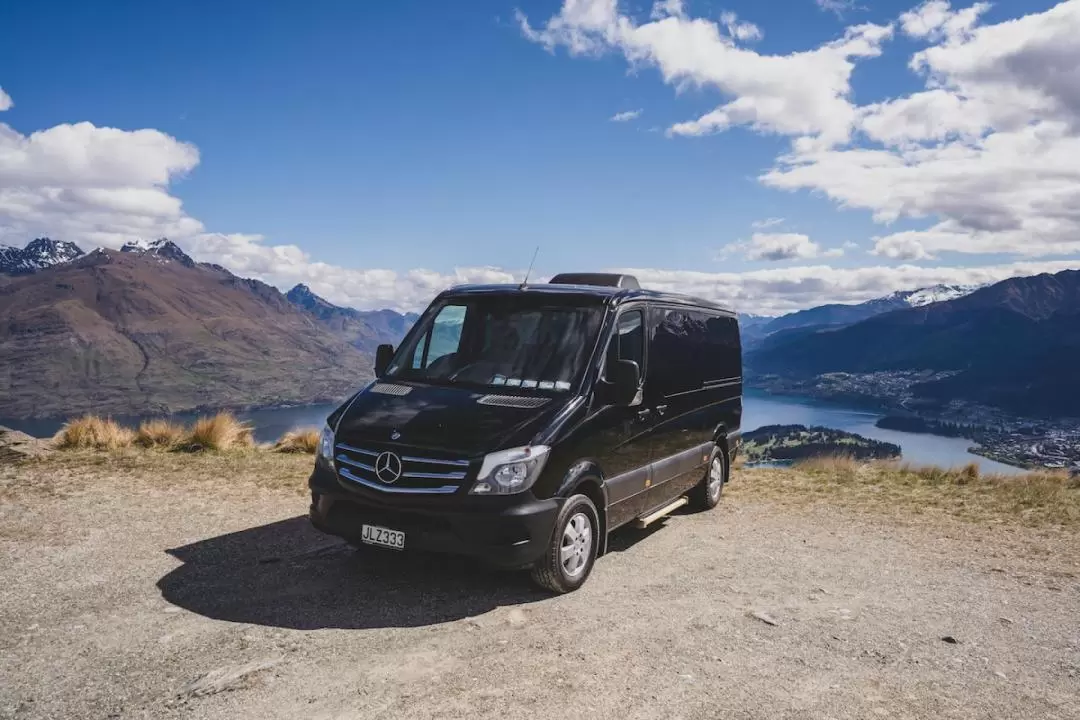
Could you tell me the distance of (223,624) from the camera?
495 centimetres

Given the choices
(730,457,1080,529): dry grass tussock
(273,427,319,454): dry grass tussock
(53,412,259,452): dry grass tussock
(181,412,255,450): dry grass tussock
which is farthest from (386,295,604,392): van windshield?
(53,412,259,452): dry grass tussock

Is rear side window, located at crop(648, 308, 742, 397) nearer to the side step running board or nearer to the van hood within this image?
the side step running board

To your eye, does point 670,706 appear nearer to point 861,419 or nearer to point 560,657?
point 560,657

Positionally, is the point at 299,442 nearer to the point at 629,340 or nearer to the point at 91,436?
the point at 91,436

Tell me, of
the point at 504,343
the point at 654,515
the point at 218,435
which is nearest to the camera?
the point at 504,343

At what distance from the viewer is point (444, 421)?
18.1 ft

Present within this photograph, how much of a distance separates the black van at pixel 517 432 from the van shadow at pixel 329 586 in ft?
1.50

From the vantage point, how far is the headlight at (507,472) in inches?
205

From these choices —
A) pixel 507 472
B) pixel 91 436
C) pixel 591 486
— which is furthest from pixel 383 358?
pixel 91 436

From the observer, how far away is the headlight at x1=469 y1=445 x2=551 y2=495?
17.1 feet

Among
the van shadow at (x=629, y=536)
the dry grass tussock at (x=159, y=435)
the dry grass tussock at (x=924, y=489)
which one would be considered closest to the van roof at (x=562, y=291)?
the van shadow at (x=629, y=536)

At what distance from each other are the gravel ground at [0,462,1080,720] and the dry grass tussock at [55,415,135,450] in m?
5.09

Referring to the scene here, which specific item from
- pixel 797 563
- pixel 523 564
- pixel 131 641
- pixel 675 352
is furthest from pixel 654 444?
pixel 131 641

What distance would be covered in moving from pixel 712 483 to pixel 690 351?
86.2 inches
